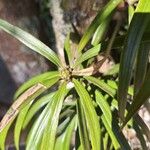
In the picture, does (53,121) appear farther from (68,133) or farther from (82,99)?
(68,133)

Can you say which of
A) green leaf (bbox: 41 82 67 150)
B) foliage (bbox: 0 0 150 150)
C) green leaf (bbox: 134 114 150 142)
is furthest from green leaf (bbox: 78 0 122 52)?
green leaf (bbox: 134 114 150 142)

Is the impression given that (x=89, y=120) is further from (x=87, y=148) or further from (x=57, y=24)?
(x=57, y=24)

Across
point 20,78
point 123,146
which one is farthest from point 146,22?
point 20,78

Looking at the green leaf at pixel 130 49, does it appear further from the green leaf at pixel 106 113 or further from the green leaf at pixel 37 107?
the green leaf at pixel 37 107

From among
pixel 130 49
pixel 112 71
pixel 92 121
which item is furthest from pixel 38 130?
pixel 130 49

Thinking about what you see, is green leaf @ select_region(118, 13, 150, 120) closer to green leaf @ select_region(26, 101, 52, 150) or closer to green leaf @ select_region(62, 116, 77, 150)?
green leaf @ select_region(26, 101, 52, 150)

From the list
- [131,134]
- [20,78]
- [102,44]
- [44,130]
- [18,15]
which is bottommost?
[44,130]

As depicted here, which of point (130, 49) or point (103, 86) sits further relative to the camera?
point (103, 86)
